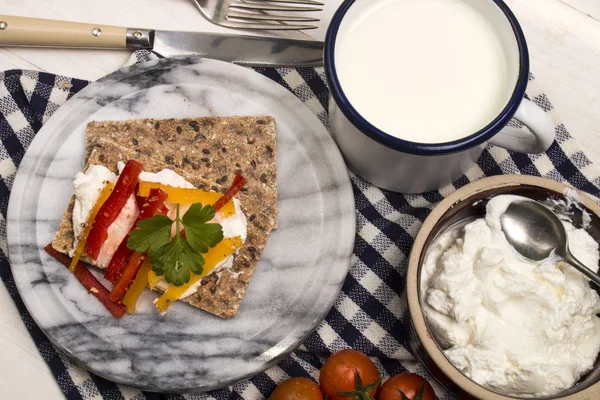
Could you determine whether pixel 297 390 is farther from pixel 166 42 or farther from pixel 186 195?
pixel 166 42

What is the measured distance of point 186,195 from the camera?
1833 millimetres

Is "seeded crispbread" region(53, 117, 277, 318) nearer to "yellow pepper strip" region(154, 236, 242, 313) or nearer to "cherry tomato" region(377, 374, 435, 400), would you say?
"yellow pepper strip" region(154, 236, 242, 313)

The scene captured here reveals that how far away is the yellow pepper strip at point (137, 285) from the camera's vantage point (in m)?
1.82

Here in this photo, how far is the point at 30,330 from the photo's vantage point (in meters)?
1.91

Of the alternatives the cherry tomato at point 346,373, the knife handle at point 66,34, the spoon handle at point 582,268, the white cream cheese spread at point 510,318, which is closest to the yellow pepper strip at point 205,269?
the cherry tomato at point 346,373

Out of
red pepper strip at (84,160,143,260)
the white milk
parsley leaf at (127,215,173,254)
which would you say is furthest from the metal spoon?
red pepper strip at (84,160,143,260)

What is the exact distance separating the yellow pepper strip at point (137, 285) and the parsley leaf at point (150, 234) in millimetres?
84

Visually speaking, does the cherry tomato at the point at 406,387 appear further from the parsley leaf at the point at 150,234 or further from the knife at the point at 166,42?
the knife at the point at 166,42

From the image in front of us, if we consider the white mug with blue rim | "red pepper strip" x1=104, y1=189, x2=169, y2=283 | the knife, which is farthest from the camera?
the knife

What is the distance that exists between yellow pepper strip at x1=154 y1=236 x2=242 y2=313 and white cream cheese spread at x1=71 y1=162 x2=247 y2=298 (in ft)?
0.07

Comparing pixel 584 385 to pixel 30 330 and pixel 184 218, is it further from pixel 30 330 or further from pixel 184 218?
pixel 30 330

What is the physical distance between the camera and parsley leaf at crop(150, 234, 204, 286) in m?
1.73

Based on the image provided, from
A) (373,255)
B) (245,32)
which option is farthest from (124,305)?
(245,32)

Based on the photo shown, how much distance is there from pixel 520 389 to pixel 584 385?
140 mm
